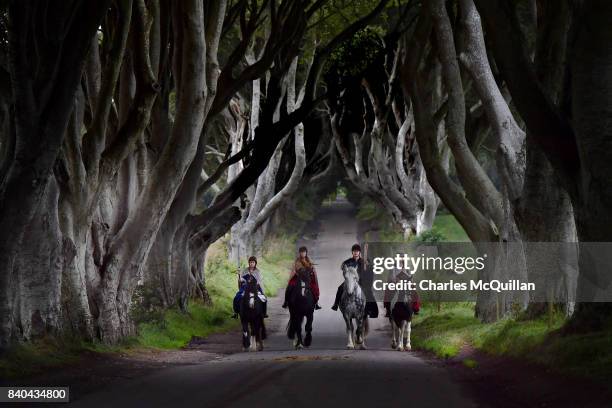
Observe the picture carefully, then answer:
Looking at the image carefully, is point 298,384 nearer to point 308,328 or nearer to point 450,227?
point 308,328

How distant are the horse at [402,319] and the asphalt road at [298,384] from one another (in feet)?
2.74

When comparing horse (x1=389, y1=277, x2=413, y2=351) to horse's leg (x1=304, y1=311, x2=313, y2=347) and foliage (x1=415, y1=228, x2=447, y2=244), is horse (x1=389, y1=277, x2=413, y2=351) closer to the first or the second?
horse's leg (x1=304, y1=311, x2=313, y2=347)

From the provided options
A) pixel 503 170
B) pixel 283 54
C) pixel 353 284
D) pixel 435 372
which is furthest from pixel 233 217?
pixel 435 372

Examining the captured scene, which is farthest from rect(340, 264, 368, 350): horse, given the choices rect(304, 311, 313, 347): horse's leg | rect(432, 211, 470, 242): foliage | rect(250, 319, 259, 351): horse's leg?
rect(432, 211, 470, 242): foliage

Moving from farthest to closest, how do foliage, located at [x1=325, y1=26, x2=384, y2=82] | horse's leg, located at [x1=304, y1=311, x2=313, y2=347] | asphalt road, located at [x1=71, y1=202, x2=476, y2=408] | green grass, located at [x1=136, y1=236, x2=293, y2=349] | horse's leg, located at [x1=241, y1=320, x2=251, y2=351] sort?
foliage, located at [x1=325, y1=26, x2=384, y2=82] → green grass, located at [x1=136, y1=236, x2=293, y2=349] → horse's leg, located at [x1=304, y1=311, x2=313, y2=347] → horse's leg, located at [x1=241, y1=320, x2=251, y2=351] → asphalt road, located at [x1=71, y1=202, x2=476, y2=408]

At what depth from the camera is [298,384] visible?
43.7ft

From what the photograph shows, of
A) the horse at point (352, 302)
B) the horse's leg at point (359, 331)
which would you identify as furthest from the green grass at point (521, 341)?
the horse at point (352, 302)

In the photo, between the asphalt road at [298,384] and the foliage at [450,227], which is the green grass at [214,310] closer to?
the asphalt road at [298,384]

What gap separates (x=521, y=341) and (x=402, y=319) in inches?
231

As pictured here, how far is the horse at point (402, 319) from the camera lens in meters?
21.8

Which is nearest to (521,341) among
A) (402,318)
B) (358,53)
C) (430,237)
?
(402,318)

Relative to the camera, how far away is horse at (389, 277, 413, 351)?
2181 cm

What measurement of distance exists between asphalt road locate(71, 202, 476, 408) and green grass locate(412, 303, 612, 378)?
110 cm

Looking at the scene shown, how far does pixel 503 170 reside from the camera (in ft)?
64.7
